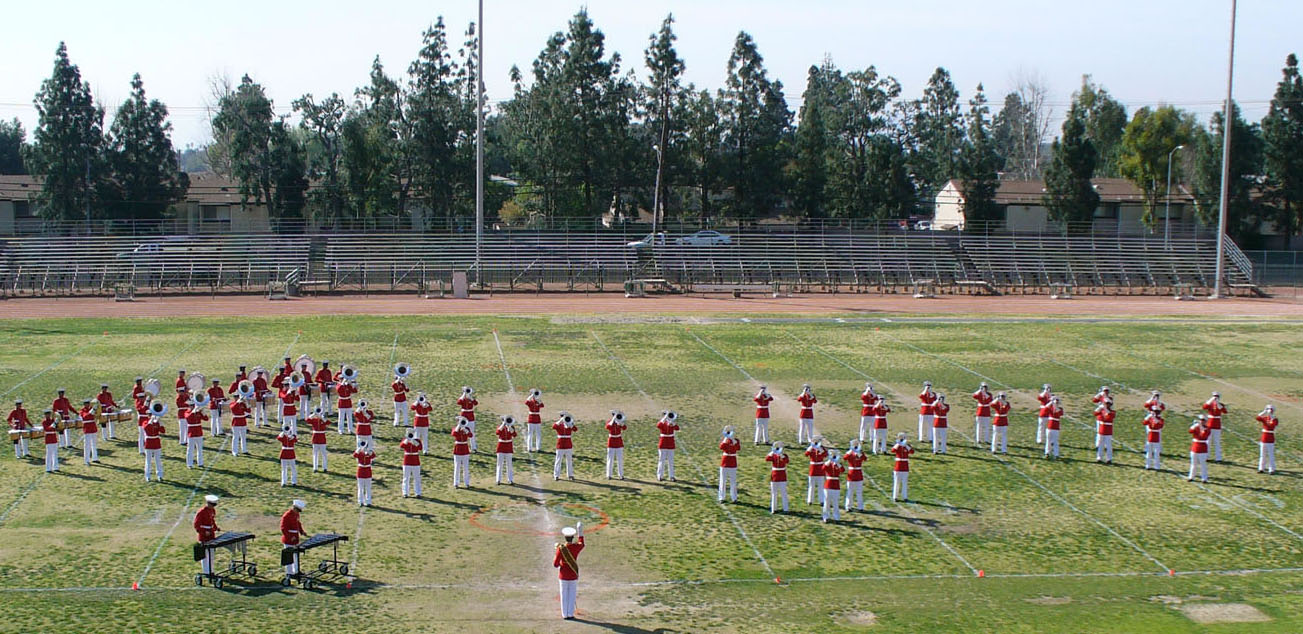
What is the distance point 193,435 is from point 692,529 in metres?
9.22

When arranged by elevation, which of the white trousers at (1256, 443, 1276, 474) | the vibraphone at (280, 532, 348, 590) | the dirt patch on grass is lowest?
the dirt patch on grass

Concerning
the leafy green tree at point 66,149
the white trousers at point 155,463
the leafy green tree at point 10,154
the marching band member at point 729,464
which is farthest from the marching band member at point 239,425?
the leafy green tree at point 10,154

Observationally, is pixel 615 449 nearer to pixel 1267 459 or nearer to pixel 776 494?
pixel 776 494

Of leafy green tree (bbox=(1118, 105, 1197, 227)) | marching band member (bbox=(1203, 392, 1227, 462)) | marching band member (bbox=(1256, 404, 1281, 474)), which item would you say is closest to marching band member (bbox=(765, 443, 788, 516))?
marching band member (bbox=(1203, 392, 1227, 462))

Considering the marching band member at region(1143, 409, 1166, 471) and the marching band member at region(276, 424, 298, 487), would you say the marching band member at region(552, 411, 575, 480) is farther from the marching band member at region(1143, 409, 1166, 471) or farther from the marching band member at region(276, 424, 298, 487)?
the marching band member at region(1143, 409, 1166, 471)

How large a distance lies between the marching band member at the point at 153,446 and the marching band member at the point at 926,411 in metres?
13.9

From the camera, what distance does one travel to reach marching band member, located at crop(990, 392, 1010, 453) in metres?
21.6

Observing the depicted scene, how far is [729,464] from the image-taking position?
18.2 metres

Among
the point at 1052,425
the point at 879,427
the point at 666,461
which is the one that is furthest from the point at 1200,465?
the point at 666,461

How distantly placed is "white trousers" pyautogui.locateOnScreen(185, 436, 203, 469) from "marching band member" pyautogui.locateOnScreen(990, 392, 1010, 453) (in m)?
14.6

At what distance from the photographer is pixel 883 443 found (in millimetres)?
21609

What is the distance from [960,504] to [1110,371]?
1571 centimetres

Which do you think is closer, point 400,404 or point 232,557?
point 232,557

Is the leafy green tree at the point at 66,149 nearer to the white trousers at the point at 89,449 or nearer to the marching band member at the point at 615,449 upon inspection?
the white trousers at the point at 89,449
